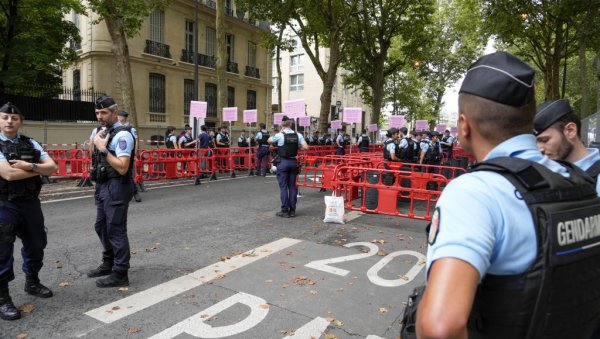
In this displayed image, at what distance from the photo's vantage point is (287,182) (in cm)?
823

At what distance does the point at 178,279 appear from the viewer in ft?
15.2

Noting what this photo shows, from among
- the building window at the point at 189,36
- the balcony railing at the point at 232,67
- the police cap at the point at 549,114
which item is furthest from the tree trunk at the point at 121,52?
the balcony railing at the point at 232,67

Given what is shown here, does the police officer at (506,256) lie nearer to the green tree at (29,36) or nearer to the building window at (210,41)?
the green tree at (29,36)

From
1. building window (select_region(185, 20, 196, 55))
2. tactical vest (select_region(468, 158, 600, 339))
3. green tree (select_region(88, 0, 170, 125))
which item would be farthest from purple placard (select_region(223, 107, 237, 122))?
tactical vest (select_region(468, 158, 600, 339))

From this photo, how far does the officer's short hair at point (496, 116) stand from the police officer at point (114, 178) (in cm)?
383

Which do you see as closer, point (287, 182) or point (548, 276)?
point (548, 276)

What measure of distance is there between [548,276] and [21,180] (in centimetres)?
434

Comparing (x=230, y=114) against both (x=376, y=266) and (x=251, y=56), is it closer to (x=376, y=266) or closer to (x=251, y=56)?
(x=376, y=266)

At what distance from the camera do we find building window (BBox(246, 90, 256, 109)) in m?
33.0

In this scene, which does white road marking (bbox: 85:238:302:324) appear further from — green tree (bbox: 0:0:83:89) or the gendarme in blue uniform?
green tree (bbox: 0:0:83:89)

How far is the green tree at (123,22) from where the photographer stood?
44.2 feet

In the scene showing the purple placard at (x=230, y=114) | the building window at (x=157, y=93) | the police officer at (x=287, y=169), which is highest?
the building window at (x=157, y=93)

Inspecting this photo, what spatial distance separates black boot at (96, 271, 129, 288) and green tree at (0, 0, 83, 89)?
704 inches

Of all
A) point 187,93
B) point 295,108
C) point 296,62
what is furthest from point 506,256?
point 296,62
